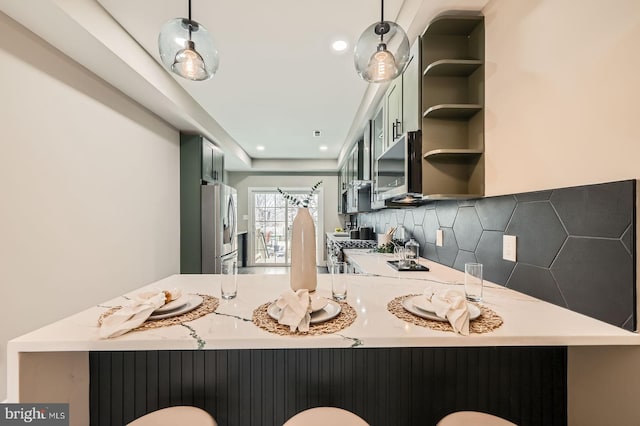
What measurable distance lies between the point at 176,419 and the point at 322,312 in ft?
1.81

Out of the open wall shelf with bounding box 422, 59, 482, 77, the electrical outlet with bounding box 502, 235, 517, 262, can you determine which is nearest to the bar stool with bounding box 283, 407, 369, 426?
the electrical outlet with bounding box 502, 235, 517, 262

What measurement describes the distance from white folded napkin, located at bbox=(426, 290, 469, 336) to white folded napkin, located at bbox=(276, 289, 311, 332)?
0.44m

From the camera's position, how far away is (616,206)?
36.5 inches

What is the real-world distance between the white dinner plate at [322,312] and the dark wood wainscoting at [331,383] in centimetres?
22

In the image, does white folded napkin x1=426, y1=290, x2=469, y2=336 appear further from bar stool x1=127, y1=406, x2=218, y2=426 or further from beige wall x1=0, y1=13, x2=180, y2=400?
beige wall x1=0, y1=13, x2=180, y2=400

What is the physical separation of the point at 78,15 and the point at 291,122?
2638 millimetres

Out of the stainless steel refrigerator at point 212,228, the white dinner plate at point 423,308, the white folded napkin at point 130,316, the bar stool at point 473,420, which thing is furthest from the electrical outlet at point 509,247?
the stainless steel refrigerator at point 212,228

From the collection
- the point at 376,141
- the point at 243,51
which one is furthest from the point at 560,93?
the point at 243,51

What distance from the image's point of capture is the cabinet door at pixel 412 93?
1.88 meters

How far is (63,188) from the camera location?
1.97 m

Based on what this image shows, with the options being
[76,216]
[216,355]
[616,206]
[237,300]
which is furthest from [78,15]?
[616,206]

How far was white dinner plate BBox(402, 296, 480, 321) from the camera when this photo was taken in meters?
0.97

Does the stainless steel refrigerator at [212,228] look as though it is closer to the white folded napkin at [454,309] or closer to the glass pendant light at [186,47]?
the glass pendant light at [186,47]

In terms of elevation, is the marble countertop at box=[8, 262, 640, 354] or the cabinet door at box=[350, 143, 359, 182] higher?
the cabinet door at box=[350, 143, 359, 182]
